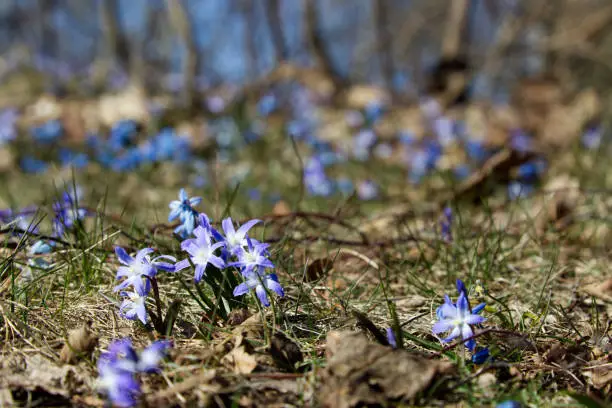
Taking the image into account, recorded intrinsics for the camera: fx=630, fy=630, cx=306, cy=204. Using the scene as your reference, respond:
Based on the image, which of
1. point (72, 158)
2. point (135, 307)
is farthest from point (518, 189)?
point (72, 158)

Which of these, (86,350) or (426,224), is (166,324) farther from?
(426,224)

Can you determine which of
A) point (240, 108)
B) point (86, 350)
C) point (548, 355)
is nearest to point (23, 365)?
point (86, 350)

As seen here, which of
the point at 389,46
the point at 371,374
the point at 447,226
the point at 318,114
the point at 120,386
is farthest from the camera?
the point at 389,46

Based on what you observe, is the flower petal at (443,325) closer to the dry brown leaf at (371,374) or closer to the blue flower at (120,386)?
the dry brown leaf at (371,374)

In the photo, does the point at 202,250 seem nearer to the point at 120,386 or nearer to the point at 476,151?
the point at 120,386

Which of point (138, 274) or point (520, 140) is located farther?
point (520, 140)

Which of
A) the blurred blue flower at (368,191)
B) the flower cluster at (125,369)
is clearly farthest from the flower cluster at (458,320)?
the blurred blue flower at (368,191)
